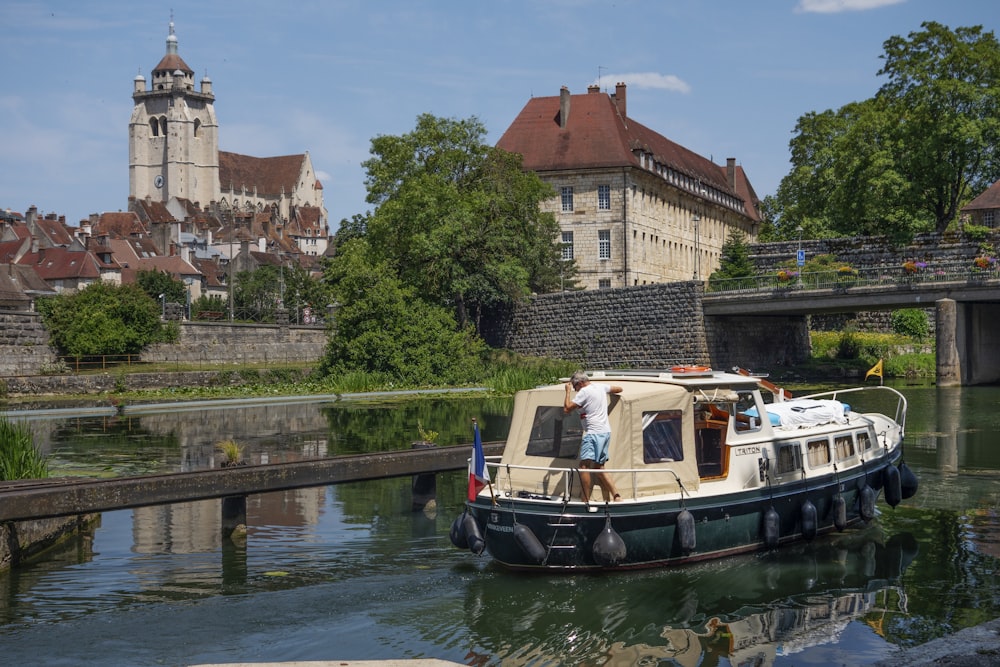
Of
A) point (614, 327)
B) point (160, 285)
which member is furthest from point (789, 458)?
point (160, 285)

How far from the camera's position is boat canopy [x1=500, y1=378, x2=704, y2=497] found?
15781mm

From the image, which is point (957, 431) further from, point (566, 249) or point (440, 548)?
point (566, 249)

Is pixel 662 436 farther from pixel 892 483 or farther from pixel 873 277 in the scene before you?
pixel 873 277

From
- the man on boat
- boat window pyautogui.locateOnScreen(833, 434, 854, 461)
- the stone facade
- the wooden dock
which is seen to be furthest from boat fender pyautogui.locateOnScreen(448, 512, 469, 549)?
the stone facade

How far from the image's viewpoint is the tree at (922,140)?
65688mm

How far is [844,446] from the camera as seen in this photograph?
18922 mm

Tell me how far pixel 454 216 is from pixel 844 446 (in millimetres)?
42424

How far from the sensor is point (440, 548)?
17.5 metres

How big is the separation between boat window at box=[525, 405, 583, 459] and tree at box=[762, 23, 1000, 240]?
53.1 m

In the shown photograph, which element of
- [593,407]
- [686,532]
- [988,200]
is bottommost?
[686,532]

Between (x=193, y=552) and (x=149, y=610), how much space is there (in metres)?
3.39

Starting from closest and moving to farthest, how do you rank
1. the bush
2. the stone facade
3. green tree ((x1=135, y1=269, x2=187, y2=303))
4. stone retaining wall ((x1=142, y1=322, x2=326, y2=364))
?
the stone facade, stone retaining wall ((x1=142, y1=322, x2=326, y2=364)), the bush, green tree ((x1=135, y1=269, x2=187, y2=303))

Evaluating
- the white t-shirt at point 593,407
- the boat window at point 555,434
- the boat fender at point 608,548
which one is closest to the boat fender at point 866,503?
the boat window at point 555,434

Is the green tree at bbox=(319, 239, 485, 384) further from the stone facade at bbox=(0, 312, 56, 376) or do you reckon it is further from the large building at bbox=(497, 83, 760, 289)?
the large building at bbox=(497, 83, 760, 289)
